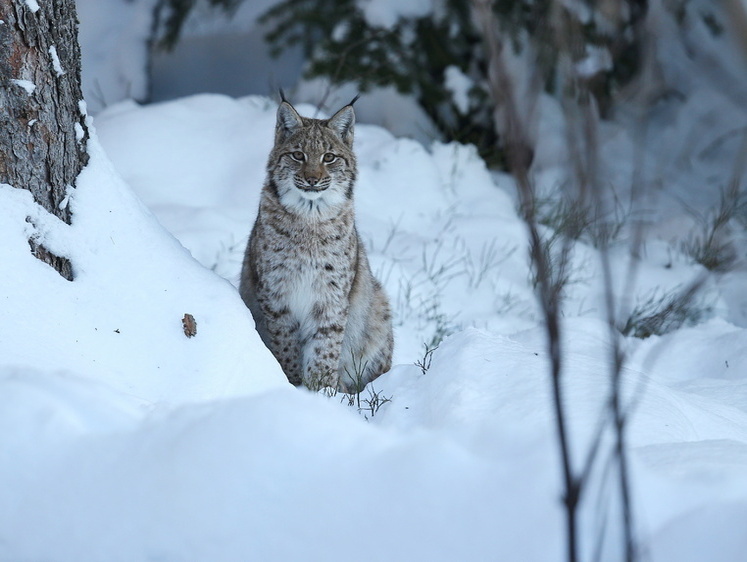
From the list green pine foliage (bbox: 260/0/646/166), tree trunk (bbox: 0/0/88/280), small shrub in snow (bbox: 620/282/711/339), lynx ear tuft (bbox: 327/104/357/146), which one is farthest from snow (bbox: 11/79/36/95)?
green pine foliage (bbox: 260/0/646/166)

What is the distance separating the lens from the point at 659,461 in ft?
5.74

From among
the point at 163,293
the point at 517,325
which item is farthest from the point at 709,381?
the point at 163,293

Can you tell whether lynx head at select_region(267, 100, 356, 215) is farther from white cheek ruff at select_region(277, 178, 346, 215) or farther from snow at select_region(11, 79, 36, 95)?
snow at select_region(11, 79, 36, 95)

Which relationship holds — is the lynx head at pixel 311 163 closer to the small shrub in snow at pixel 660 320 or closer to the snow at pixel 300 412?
the snow at pixel 300 412

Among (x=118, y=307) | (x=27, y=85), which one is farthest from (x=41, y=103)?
(x=118, y=307)

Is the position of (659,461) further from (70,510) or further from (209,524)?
(70,510)

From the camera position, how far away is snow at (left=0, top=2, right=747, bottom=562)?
4.45ft

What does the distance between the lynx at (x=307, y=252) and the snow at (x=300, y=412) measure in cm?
53

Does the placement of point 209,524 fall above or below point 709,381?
below

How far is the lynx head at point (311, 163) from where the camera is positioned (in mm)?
3498

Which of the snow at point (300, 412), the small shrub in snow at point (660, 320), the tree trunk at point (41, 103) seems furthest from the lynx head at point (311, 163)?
the small shrub in snow at point (660, 320)

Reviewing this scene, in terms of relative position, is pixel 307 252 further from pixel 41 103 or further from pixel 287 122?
pixel 41 103

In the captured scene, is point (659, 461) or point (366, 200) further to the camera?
point (366, 200)

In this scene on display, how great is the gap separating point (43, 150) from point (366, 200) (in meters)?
3.11
